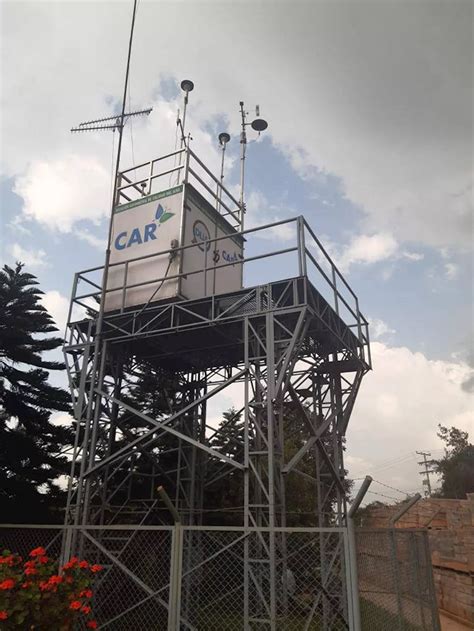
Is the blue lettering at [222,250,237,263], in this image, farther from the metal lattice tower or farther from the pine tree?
the pine tree

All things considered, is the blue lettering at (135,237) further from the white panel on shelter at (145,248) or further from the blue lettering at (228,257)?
the blue lettering at (228,257)

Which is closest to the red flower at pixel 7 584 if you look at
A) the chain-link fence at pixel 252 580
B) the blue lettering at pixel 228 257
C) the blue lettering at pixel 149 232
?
the chain-link fence at pixel 252 580

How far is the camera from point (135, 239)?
473 inches

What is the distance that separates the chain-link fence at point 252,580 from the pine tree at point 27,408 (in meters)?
1.99

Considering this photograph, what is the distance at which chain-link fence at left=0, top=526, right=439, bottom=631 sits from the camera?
6.59 metres

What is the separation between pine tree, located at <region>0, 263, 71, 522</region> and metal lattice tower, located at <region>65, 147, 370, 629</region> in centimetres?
397

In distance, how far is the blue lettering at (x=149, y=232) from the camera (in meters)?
11.7

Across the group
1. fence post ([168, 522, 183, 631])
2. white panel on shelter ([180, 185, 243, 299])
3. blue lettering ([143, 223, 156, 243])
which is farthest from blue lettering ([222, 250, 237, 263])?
fence post ([168, 522, 183, 631])

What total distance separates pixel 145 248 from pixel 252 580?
24.4 ft

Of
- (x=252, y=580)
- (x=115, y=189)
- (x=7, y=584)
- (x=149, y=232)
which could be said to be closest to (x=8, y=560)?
(x=7, y=584)

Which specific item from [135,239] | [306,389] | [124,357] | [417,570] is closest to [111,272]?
[135,239]

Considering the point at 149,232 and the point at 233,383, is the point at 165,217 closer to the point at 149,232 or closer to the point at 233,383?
the point at 149,232

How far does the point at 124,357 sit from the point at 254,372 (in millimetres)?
4015

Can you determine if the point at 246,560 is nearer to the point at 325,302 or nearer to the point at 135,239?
the point at 325,302
